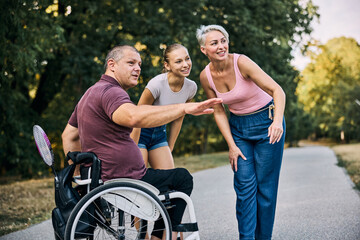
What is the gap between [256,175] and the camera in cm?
358

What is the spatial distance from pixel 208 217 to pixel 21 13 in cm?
428

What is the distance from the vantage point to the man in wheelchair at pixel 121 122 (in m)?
2.40

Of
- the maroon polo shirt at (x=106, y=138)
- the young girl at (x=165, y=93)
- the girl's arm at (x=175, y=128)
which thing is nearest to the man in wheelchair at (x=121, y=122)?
the maroon polo shirt at (x=106, y=138)

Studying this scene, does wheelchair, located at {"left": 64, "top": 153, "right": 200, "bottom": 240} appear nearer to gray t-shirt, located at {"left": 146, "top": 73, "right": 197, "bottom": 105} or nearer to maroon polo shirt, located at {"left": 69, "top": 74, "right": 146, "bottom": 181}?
maroon polo shirt, located at {"left": 69, "top": 74, "right": 146, "bottom": 181}

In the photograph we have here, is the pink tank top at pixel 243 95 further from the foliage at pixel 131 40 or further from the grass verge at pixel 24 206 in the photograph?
the foliage at pixel 131 40

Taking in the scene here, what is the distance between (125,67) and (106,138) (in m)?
0.51

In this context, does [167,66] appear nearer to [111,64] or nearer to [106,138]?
[111,64]

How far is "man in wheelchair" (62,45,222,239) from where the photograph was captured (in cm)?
240

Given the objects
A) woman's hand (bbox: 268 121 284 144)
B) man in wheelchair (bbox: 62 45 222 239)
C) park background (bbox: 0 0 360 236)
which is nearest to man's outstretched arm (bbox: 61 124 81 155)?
man in wheelchair (bbox: 62 45 222 239)

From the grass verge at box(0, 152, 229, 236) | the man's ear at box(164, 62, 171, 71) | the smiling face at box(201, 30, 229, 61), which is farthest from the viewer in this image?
the grass verge at box(0, 152, 229, 236)

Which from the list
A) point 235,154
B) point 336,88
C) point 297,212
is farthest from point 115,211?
point 336,88

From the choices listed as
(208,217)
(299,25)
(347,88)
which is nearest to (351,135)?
(347,88)

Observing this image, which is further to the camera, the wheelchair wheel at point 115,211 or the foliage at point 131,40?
the foliage at point 131,40

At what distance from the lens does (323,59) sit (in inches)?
1973
